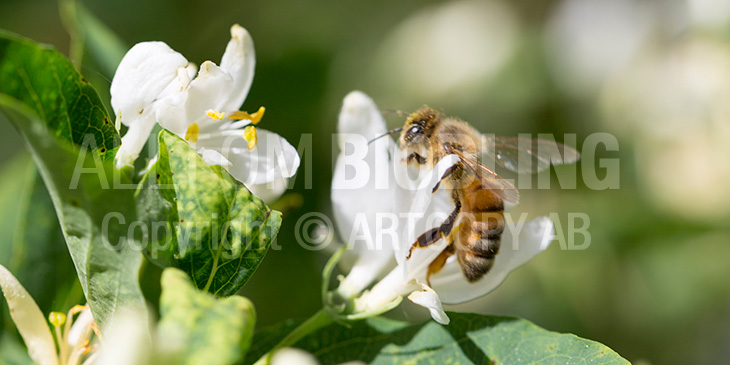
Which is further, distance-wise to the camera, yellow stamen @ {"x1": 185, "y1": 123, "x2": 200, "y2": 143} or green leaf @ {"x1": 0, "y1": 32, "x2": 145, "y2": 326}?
yellow stamen @ {"x1": 185, "y1": 123, "x2": 200, "y2": 143}

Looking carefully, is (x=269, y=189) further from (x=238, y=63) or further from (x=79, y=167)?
(x=79, y=167)

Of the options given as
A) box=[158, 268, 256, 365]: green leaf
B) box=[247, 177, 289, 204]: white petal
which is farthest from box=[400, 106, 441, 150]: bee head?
box=[158, 268, 256, 365]: green leaf

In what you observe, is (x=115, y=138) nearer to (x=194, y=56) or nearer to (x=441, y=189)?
(x=441, y=189)

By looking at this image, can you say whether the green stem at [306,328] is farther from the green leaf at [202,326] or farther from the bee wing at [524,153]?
the bee wing at [524,153]

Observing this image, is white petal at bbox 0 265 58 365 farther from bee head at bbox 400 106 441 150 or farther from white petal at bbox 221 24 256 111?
bee head at bbox 400 106 441 150

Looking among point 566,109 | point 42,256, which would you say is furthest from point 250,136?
point 566,109

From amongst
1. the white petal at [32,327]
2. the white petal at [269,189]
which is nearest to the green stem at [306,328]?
the white petal at [269,189]

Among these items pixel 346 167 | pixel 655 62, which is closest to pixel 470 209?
pixel 346 167
